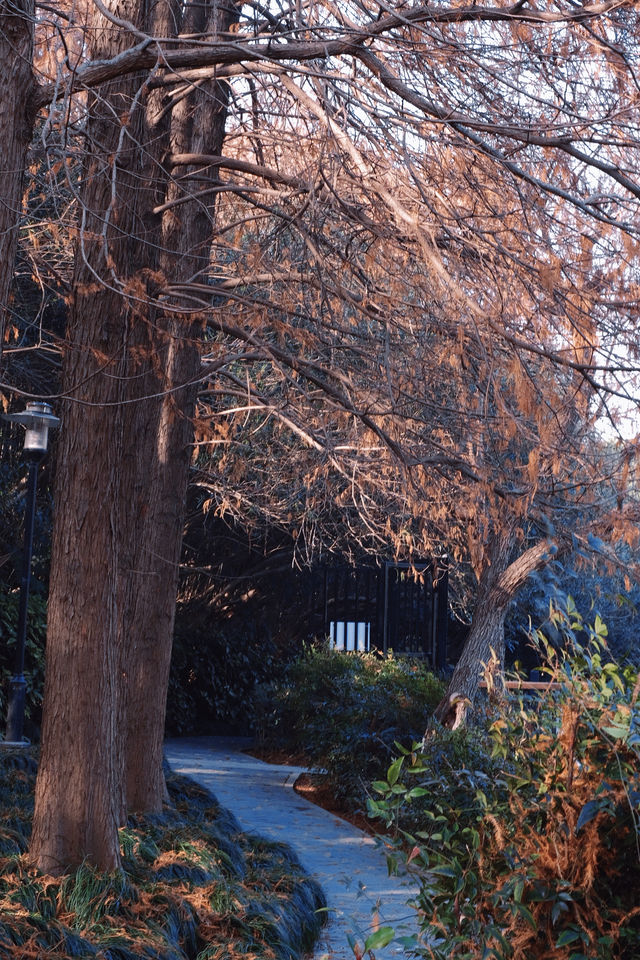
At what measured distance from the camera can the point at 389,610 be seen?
16406 mm

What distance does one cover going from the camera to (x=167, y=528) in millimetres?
7445

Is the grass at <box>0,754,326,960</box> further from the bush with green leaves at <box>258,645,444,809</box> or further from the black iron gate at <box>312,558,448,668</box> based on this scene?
the black iron gate at <box>312,558,448,668</box>

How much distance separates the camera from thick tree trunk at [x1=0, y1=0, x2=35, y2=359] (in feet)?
14.0

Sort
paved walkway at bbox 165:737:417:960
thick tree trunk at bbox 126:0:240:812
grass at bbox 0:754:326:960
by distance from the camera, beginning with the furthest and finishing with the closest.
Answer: thick tree trunk at bbox 126:0:240:812
paved walkway at bbox 165:737:417:960
grass at bbox 0:754:326:960

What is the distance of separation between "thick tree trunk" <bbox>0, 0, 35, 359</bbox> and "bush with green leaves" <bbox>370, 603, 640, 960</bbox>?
2618 mm

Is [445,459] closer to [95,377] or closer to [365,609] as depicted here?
[95,377]

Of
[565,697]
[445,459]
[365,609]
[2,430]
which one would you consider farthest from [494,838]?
[365,609]

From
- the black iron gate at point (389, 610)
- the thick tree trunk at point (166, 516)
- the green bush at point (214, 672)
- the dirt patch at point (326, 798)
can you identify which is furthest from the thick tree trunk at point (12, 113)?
the green bush at point (214, 672)

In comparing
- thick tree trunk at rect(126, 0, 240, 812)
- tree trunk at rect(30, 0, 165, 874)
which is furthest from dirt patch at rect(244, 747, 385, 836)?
tree trunk at rect(30, 0, 165, 874)

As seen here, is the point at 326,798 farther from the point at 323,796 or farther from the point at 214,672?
the point at 214,672

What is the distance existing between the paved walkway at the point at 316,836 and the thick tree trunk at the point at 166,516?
1539mm

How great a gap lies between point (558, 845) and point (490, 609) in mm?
9954

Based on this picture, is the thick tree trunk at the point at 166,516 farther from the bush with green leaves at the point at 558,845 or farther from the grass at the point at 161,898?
the bush with green leaves at the point at 558,845

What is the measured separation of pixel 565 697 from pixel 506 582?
9512 millimetres
